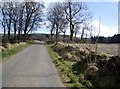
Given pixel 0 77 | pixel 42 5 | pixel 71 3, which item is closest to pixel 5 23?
pixel 42 5

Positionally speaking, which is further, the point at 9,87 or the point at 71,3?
the point at 71,3

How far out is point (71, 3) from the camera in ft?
257

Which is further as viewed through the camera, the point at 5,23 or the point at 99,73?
the point at 5,23

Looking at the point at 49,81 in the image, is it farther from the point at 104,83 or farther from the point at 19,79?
the point at 104,83

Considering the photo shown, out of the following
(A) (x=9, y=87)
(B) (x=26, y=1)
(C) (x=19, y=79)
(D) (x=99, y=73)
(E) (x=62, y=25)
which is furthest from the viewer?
(E) (x=62, y=25)

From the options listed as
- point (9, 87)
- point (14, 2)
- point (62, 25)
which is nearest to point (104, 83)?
point (9, 87)

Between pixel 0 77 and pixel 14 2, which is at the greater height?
pixel 14 2

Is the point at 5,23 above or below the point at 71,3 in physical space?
below

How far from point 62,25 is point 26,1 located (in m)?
18.1

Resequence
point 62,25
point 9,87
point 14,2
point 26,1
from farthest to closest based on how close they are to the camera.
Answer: point 62,25 → point 26,1 → point 14,2 → point 9,87

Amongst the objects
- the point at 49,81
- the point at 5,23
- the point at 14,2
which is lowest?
the point at 49,81

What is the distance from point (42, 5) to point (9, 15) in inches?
564

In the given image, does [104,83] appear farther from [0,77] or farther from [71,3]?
[71,3]

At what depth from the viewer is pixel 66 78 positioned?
16422 millimetres
